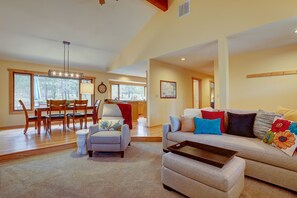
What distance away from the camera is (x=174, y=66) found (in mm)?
5980

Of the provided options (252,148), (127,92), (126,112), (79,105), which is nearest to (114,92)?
(127,92)

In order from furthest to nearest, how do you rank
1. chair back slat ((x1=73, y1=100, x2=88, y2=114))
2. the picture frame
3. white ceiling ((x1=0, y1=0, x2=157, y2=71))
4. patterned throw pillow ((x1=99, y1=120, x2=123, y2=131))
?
the picture frame < chair back slat ((x1=73, y1=100, x2=88, y2=114)) < white ceiling ((x1=0, y1=0, x2=157, y2=71)) < patterned throw pillow ((x1=99, y1=120, x2=123, y2=131))

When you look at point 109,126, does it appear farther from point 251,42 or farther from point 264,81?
point 264,81

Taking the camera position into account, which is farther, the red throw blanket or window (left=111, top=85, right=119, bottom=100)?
window (left=111, top=85, right=119, bottom=100)

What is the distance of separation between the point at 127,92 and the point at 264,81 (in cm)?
620

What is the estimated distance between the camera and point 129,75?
27.0 ft

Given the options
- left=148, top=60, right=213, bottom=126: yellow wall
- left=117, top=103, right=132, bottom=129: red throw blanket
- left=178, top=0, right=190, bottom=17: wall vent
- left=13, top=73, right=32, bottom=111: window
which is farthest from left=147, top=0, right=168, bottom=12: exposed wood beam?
left=13, top=73, right=32, bottom=111: window

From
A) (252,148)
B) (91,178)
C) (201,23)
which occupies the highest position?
(201,23)

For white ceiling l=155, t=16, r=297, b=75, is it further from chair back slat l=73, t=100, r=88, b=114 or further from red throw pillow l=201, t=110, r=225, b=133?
chair back slat l=73, t=100, r=88, b=114

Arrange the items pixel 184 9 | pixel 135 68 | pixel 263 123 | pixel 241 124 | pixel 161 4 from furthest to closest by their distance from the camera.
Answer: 1. pixel 135 68
2. pixel 161 4
3. pixel 184 9
4. pixel 241 124
5. pixel 263 123

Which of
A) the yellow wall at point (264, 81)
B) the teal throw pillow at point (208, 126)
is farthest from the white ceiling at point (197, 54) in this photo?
the teal throw pillow at point (208, 126)

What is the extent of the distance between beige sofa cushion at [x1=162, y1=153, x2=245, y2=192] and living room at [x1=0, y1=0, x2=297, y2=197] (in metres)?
0.36

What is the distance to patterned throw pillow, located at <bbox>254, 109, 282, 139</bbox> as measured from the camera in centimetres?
233

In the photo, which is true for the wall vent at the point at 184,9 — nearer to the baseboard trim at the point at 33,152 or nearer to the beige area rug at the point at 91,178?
the beige area rug at the point at 91,178
